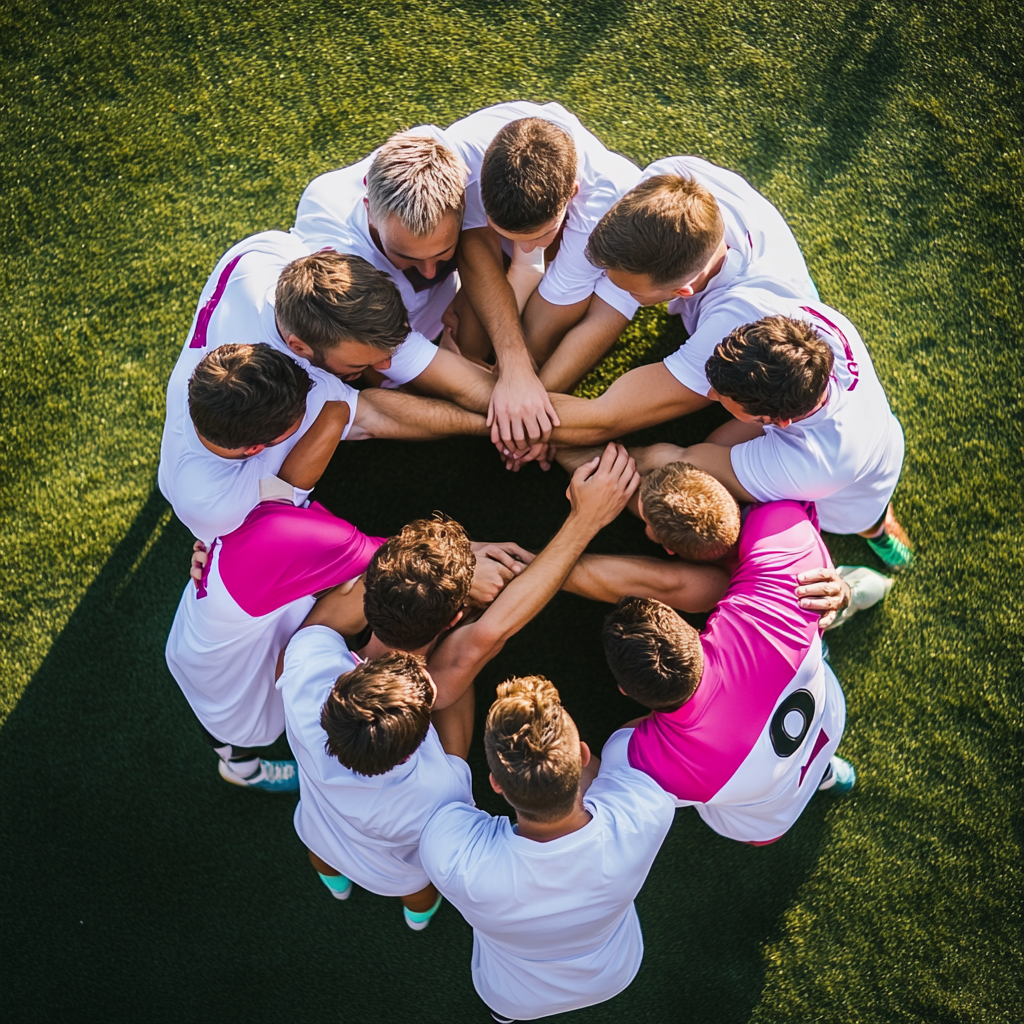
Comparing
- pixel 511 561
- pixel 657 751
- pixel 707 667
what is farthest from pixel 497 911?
pixel 511 561

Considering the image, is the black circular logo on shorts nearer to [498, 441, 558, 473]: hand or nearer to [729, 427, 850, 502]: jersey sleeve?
[729, 427, 850, 502]: jersey sleeve

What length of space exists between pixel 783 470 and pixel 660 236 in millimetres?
953

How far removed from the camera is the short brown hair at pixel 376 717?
2.37 meters

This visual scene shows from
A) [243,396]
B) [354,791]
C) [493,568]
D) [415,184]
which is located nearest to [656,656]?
[493,568]

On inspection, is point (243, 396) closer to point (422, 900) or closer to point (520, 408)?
point (520, 408)

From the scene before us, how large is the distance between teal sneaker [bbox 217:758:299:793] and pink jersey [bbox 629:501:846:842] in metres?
1.56

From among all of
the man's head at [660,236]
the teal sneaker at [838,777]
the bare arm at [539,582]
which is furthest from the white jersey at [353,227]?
the teal sneaker at [838,777]

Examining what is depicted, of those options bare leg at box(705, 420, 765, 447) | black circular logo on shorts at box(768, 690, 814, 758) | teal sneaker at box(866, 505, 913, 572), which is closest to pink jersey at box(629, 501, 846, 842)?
black circular logo on shorts at box(768, 690, 814, 758)

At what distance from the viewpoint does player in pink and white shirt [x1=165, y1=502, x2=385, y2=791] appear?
2.77 m

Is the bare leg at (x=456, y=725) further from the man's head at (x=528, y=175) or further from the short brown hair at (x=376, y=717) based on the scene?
the man's head at (x=528, y=175)

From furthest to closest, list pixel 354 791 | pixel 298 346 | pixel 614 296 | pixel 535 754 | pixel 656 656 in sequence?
1. pixel 614 296
2. pixel 298 346
3. pixel 354 791
4. pixel 656 656
5. pixel 535 754

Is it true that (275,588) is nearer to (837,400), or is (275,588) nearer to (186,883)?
(186,883)

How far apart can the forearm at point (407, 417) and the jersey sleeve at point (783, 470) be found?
1082mm

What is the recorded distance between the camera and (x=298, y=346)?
8.89ft
